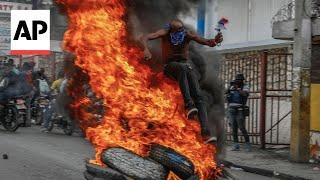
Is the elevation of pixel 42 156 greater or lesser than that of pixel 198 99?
lesser

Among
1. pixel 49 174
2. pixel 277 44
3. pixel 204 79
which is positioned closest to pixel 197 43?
pixel 204 79

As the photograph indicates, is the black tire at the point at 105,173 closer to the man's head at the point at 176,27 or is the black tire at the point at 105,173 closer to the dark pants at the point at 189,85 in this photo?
the dark pants at the point at 189,85

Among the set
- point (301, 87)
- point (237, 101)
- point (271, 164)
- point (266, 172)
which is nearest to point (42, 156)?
point (266, 172)

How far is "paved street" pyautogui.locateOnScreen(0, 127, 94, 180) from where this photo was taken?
833 cm

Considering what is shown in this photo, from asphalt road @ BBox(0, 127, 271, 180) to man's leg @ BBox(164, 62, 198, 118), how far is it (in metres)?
2.56

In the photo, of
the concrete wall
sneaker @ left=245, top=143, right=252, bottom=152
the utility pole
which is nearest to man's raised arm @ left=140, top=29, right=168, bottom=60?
the utility pole

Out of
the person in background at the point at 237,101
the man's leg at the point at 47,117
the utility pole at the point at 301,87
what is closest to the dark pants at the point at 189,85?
the utility pole at the point at 301,87

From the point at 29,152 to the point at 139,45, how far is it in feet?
15.8

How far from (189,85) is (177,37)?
53 cm

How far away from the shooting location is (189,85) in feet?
20.6

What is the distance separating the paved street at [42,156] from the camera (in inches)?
328

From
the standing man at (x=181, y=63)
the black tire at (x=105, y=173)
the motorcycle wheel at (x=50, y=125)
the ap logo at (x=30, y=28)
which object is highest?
the ap logo at (x=30, y=28)

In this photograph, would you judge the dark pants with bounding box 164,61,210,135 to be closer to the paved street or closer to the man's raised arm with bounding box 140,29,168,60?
the man's raised arm with bounding box 140,29,168,60

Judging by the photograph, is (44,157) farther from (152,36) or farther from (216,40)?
(216,40)
